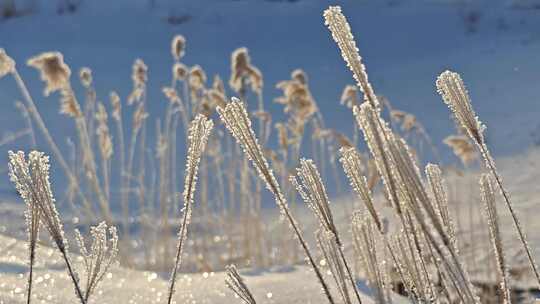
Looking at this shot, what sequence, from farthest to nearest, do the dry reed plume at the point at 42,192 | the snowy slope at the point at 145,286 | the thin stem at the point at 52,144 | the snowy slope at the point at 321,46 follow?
the snowy slope at the point at 321,46 < the thin stem at the point at 52,144 < the snowy slope at the point at 145,286 < the dry reed plume at the point at 42,192

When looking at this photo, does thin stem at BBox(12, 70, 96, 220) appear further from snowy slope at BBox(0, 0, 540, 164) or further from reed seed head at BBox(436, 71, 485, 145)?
snowy slope at BBox(0, 0, 540, 164)

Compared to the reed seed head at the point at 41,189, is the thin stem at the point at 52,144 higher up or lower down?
higher up

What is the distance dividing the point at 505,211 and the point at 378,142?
2905 millimetres

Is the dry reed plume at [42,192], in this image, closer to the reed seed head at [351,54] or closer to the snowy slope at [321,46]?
the reed seed head at [351,54]

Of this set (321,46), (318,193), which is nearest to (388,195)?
(318,193)

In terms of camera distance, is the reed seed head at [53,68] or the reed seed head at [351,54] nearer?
the reed seed head at [351,54]

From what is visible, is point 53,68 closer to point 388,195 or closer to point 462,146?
point 462,146

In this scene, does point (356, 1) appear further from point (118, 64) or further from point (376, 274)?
point (376, 274)

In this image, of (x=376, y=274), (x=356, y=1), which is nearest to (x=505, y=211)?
(x=376, y=274)

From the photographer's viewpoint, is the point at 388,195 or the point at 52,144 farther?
the point at 52,144

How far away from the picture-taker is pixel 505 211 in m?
3.26

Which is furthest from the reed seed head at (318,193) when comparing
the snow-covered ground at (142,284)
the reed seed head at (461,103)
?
the snow-covered ground at (142,284)

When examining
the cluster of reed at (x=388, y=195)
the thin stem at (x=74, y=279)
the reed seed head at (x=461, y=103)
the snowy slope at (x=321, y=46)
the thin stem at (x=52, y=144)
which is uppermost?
the snowy slope at (x=321, y=46)

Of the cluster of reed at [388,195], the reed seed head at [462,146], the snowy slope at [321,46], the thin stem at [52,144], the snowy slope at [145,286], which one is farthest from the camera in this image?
the snowy slope at [321,46]
